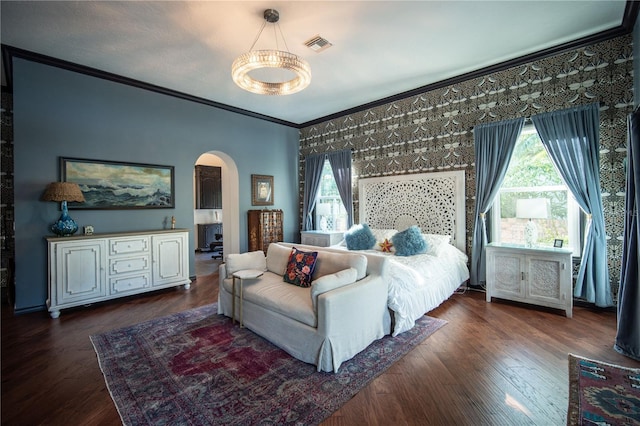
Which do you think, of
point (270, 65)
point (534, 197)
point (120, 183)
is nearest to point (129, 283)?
point (120, 183)

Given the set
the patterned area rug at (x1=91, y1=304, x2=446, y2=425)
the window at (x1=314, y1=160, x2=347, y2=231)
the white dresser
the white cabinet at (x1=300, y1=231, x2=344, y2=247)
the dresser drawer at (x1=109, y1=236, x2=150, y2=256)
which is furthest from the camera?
the window at (x1=314, y1=160, x2=347, y2=231)

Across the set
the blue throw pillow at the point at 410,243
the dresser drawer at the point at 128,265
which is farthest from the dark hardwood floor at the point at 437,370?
the blue throw pillow at the point at 410,243

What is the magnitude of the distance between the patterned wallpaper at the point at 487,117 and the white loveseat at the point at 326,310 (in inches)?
95.9

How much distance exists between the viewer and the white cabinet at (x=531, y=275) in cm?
326

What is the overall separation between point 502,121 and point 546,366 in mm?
3026

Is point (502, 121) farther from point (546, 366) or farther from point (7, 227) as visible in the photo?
point (7, 227)

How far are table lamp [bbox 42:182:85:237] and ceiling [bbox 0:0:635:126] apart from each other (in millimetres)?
1619

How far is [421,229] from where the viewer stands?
15.4 feet

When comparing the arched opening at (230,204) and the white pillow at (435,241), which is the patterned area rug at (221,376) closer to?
the white pillow at (435,241)

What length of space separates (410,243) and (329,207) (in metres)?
2.32

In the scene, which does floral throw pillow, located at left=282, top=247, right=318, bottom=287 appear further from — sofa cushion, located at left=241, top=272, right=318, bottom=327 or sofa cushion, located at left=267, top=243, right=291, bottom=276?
sofa cushion, located at left=267, top=243, right=291, bottom=276

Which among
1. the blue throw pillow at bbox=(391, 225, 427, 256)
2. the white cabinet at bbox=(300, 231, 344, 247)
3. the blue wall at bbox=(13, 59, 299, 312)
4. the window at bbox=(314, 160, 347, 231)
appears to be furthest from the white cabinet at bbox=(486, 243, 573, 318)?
the blue wall at bbox=(13, 59, 299, 312)

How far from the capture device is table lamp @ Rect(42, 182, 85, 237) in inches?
139

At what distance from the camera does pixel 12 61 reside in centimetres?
350
